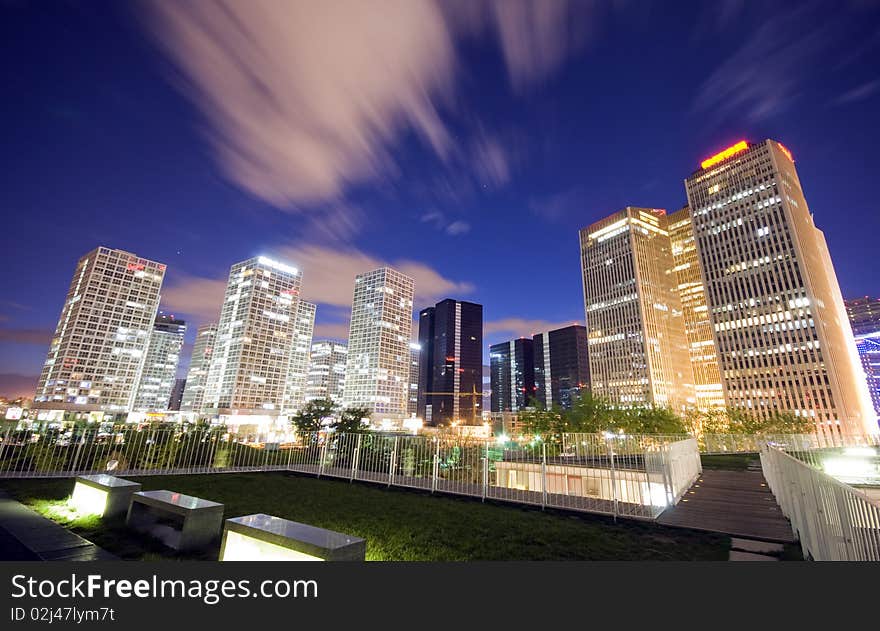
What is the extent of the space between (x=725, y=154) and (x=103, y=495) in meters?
131

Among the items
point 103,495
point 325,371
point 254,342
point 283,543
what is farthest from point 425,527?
point 325,371

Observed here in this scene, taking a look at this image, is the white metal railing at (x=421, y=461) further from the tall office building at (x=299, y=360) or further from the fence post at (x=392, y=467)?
the tall office building at (x=299, y=360)

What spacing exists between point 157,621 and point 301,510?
6040mm

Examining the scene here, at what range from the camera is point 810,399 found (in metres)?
75.3

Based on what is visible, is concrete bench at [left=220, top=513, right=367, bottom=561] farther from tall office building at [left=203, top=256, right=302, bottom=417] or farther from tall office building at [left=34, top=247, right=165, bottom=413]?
tall office building at [left=34, top=247, right=165, bottom=413]

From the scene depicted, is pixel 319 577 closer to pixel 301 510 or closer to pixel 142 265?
pixel 301 510

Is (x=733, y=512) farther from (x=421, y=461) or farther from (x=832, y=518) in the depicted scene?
(x=421, y=461)

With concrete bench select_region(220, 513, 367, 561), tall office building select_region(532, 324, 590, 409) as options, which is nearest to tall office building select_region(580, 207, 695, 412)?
tall office building select_region(532, 324, 590, 409)

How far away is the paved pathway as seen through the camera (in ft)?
15.2

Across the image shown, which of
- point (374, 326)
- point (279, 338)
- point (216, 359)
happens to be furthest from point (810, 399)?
point (216, 359)

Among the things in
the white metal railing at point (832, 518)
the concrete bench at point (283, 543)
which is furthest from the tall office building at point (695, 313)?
the concrete bench at point (283, 543)

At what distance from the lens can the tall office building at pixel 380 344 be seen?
444 ft

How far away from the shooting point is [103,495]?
7461 millimetres

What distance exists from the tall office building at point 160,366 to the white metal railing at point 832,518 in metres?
196
